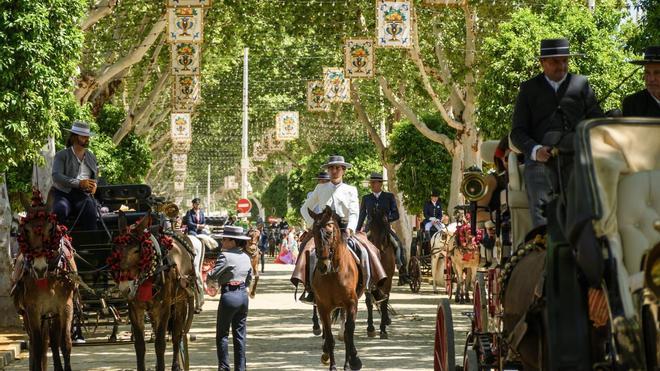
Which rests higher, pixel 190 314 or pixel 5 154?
pixel 5 154

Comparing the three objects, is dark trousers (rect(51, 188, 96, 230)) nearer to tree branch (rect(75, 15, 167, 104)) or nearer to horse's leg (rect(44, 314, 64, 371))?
horse's leg (rect(44, 314, 64, 371))

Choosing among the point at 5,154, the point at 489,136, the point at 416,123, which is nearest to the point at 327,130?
the point at 416,123

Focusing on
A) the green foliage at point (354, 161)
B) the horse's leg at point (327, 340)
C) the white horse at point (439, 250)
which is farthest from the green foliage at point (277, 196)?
the horse's leg at point (327, 340)

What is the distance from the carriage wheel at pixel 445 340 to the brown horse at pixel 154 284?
15.8 ft

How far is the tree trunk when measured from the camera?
873 inches

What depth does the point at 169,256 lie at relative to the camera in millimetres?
15586

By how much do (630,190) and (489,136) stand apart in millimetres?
22603

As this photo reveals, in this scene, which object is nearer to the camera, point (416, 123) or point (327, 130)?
point (416, 123)

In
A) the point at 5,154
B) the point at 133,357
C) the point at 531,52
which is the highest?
the point at 531,52

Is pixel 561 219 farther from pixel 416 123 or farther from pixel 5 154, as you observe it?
pixel 416 123

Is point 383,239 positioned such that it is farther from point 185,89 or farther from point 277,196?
point 277,196

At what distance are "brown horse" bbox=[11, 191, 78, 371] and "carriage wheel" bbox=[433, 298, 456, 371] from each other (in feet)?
16.8

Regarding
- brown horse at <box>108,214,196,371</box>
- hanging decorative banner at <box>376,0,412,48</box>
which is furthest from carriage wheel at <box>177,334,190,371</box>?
hanging decorative banner at <box>376,0,412,48</box>

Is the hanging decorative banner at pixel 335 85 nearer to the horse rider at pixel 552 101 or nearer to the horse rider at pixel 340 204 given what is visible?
the horse rider at pixel 340 204
